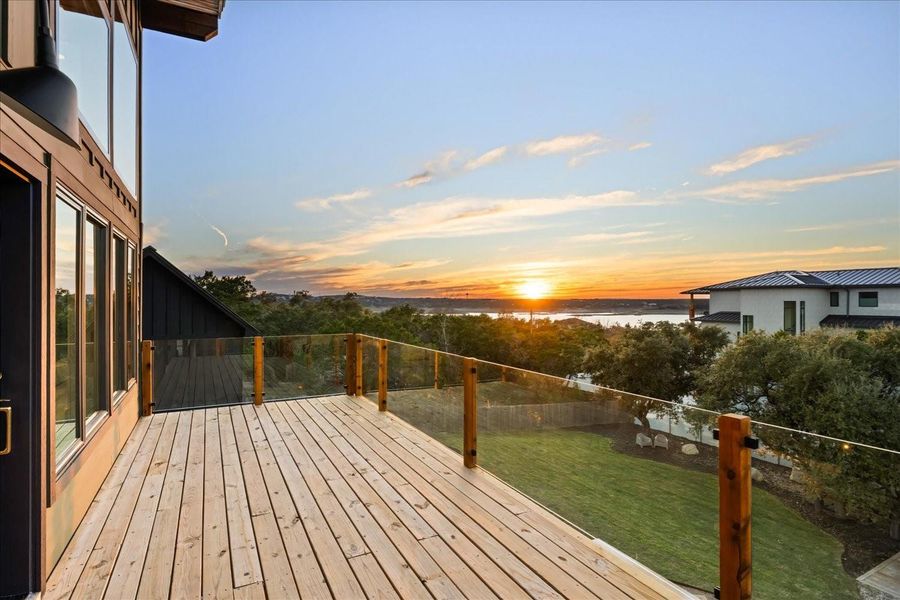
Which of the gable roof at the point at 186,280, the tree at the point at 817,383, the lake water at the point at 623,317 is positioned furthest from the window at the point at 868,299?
the gable roof at the point at 186,280

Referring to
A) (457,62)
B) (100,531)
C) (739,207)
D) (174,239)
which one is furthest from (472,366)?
(739,207)

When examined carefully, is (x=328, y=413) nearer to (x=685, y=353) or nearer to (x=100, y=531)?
(x=100, y=531)

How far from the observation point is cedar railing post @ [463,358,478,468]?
3.89m

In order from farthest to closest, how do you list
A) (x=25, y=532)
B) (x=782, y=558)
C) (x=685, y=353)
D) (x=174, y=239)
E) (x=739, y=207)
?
(x=739, y=207), (x=685, y=353), (x=174, y=239), (x=25, y=532), (x=782, y=558)

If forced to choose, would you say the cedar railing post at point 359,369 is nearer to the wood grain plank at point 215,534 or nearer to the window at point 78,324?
the wood grain plank at point 215,534

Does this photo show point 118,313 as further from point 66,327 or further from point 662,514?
point 662,514

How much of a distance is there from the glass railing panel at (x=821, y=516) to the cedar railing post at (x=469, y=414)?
7.38 ft

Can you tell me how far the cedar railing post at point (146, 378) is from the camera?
5.88 metres

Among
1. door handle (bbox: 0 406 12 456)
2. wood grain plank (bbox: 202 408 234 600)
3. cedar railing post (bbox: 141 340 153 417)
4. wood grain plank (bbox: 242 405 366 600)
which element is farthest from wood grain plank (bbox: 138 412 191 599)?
cedar railing post (bbox: 141 340 153 417)

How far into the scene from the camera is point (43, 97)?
1.29 m

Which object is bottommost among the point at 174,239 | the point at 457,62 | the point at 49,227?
the point at 49,227

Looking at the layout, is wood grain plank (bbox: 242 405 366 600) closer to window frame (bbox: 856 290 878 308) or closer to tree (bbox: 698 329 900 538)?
tree (bbox: 698 329 900 538)

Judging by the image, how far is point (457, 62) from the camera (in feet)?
38.4

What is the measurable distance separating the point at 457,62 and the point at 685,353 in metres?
16.8
